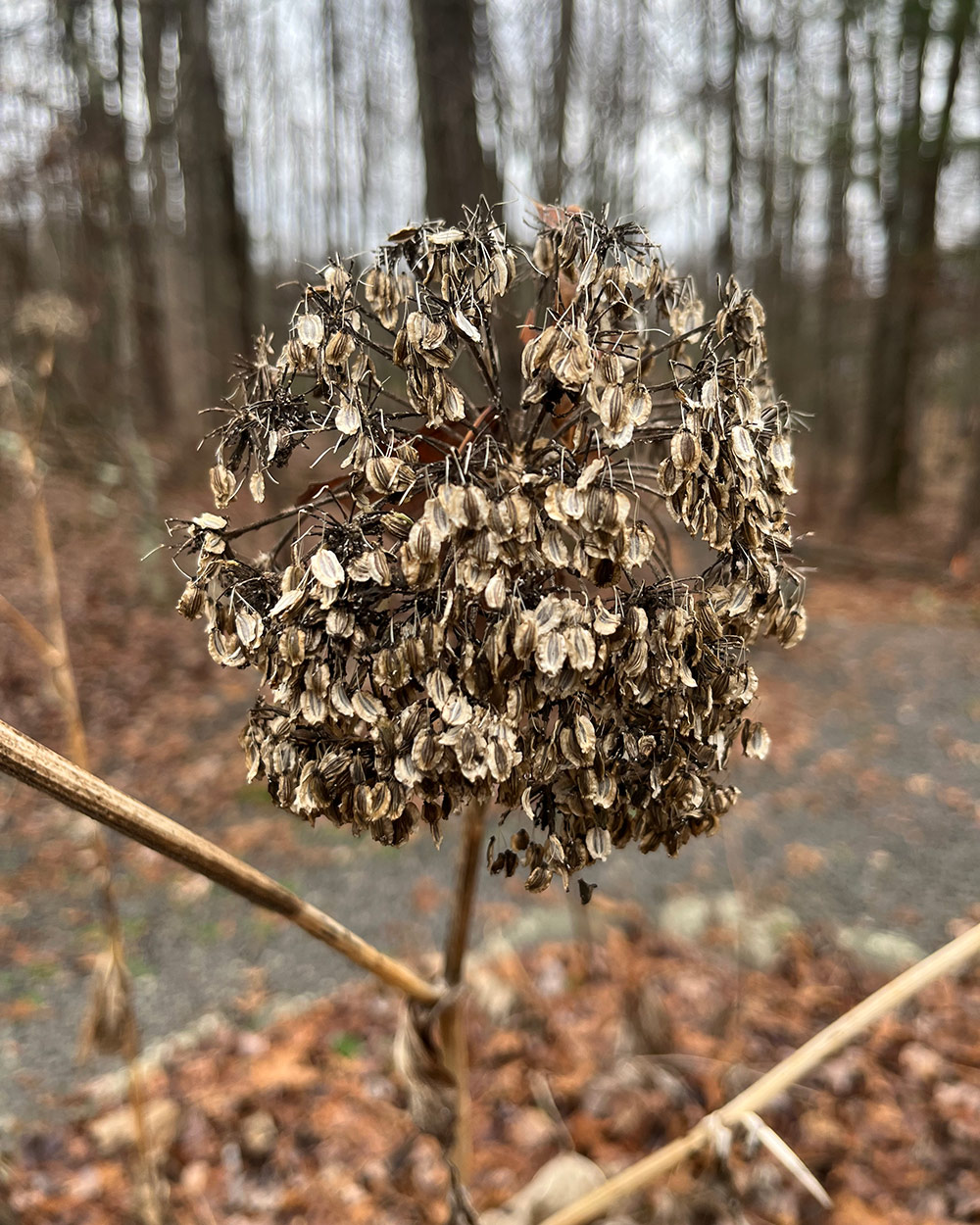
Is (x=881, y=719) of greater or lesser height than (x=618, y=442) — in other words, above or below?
below

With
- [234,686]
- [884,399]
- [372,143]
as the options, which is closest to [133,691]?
[234,686]

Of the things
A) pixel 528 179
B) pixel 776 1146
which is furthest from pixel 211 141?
pixel 776 1146

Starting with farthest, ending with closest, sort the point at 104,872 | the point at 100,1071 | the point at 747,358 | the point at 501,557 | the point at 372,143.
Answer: the point at 372,143 < the point at 100,1071 < the point at 104,872 < the point at 747,358 < the point at 501,557

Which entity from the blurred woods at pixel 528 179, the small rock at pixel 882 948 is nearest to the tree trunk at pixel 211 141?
the blurred woods at pixel 528 179

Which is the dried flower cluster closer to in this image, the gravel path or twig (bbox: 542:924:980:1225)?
twig (bbox: 542:924:980:1225)

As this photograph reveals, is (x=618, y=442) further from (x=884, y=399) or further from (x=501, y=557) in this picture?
(x=884, y=399)

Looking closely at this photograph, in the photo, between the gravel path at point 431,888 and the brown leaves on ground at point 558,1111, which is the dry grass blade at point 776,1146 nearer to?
the brown leaves on ground at point 558,1111

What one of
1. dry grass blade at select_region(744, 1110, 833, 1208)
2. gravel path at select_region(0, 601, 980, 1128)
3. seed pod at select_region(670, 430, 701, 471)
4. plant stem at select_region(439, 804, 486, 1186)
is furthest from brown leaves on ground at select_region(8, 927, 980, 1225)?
seed pod at select_region(670, 430, 701, 471)
